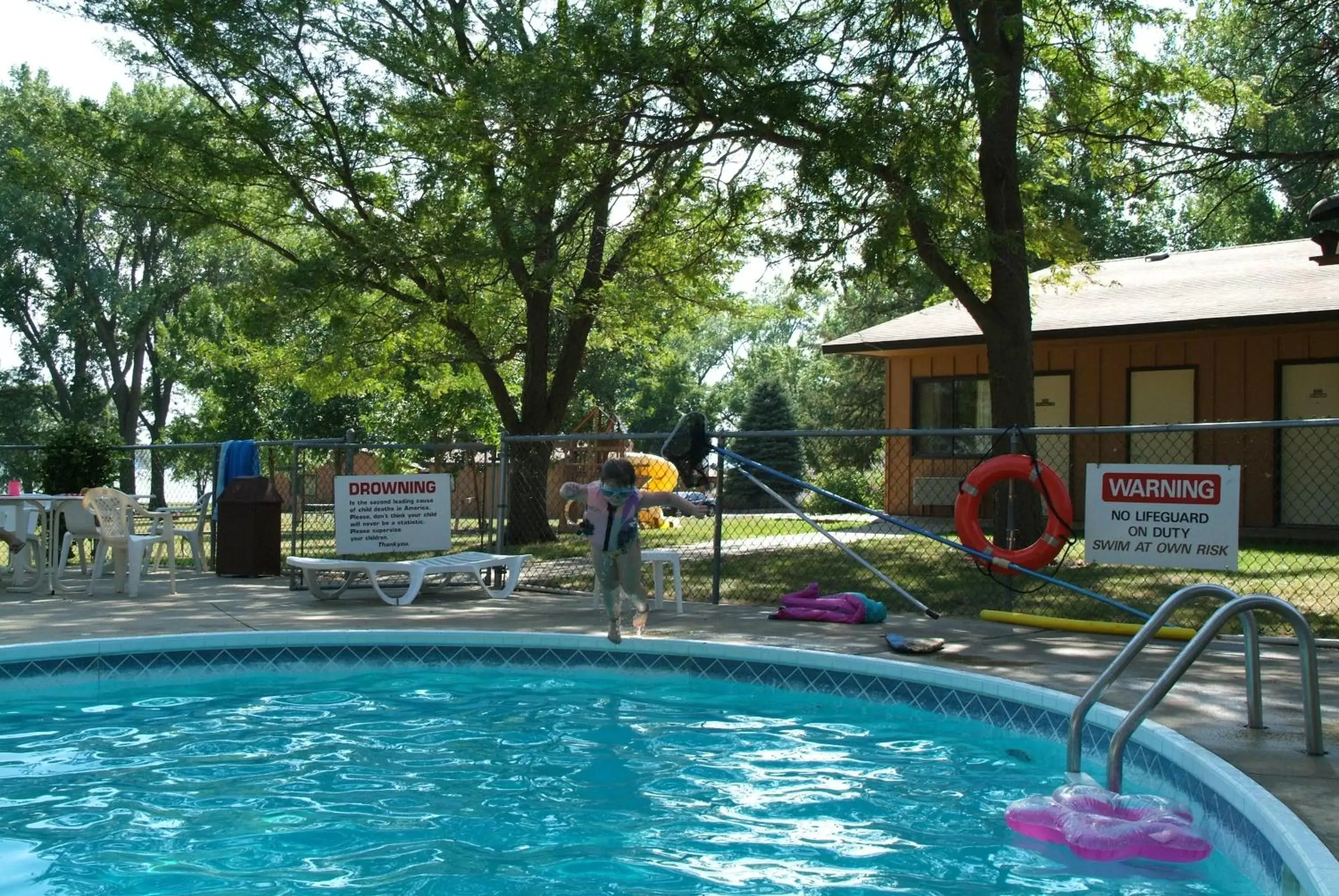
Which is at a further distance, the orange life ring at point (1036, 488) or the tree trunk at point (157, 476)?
the tree trunk at point (157, 476)

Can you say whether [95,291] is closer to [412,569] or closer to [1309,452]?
[412,569]

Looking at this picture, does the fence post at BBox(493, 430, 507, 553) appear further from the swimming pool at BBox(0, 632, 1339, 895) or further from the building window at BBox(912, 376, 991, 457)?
the building window at BBox(912, 376, 991, 457)

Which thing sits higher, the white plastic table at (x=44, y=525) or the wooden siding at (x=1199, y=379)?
the wooden siding at (x=1199, y=379)

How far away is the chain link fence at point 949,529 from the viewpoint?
10227 millimetres

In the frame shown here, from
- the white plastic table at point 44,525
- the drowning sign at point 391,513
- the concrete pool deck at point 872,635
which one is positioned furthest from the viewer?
the drowning sign at point 391,513

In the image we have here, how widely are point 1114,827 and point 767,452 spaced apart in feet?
95.6

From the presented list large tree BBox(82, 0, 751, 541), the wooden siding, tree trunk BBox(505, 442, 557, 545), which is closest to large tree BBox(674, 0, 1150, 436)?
large tree BBox(82, 0, 751, 541)

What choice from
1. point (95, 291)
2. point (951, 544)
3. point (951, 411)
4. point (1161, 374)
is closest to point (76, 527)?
point (951, 544)

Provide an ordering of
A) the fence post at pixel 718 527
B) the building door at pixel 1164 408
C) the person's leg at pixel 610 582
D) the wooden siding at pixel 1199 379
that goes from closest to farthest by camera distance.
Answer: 1. the person's leg at pixel 610 582
2. the fence post at pixel 718 527
3. the wooden siding at pixel 1199 379
4. the building door at pixel 1164 408

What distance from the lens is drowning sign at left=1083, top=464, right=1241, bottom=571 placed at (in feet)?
25.5

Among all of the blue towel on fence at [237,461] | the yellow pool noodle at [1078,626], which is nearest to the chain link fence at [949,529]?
the yellow pool noodle at [1078,626]

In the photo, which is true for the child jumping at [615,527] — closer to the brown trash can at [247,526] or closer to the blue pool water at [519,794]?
the blue pool water at [519,794]

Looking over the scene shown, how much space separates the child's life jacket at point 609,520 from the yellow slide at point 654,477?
43.4 ft

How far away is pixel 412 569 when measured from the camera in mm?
10164
